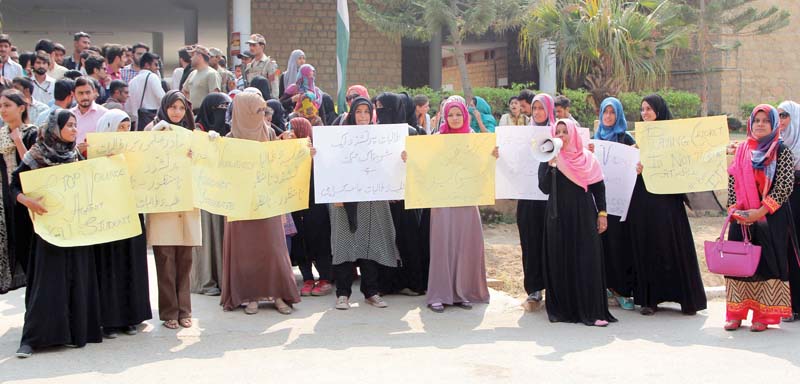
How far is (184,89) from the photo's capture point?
9281 millimetres

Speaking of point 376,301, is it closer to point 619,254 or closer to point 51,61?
point 619,254

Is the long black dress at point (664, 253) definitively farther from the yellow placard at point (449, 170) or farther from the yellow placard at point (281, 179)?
the yellow placard at point (281, 179)

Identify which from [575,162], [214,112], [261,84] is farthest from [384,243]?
[261,84]

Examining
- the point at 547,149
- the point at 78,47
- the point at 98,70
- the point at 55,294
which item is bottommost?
the point at 55,294

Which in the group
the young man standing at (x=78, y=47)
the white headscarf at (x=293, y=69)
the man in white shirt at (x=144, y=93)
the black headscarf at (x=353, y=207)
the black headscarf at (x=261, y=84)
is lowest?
the black headscarf at (x=353, y=207)

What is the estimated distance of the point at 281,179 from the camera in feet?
20.4

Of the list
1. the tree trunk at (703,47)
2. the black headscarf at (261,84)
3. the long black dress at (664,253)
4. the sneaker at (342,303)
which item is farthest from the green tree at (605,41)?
the sneaker at (342,303)

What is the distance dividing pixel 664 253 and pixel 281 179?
9.55ft

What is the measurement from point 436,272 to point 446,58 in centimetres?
2313

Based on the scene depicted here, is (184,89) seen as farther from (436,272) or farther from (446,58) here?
(446,58)

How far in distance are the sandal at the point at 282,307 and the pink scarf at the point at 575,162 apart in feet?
7.31

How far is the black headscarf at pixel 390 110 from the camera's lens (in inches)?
267

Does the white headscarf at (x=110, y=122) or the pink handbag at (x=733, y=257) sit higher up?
the white headscarf at (x=110, y=122)

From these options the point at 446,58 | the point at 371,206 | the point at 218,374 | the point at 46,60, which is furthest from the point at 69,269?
the point at 446,58
